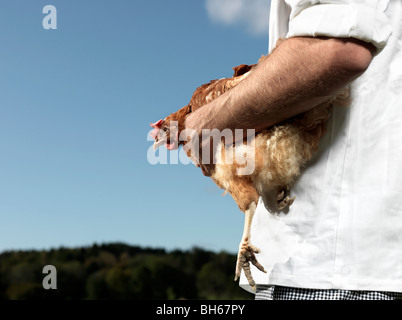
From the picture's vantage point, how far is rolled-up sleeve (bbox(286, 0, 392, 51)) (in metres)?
0.73

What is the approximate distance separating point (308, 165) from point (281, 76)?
24 centimetres

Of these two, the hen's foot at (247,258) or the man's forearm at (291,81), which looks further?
the hen's foot at (247,258)

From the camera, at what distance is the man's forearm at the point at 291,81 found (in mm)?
739

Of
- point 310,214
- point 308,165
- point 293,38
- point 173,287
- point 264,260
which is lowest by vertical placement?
point 173,287

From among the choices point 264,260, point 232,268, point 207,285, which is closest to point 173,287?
point 207,285

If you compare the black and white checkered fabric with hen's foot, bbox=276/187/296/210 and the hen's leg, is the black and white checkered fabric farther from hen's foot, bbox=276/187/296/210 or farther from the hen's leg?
hen's foot, bbox=276/187/296/210

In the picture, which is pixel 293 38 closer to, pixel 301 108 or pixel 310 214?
pixel 301 108

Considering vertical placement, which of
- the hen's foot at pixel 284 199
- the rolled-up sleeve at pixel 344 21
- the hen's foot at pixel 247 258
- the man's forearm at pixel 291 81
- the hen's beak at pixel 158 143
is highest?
the rolled-up sleeve at pixel 344 21

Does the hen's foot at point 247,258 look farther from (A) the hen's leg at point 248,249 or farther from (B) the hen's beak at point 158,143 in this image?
(B) the hen's beak at point 158,143

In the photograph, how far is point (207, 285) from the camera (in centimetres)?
639

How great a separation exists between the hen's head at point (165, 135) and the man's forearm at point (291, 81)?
258 mm

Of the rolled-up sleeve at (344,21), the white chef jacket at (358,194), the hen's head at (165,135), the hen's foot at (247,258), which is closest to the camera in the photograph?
the rolled-up sleeve at (344,21)

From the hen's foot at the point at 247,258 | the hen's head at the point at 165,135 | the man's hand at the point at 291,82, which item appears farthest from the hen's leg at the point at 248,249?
the hen's head at the point at 165,135

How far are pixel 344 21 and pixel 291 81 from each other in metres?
0.14
